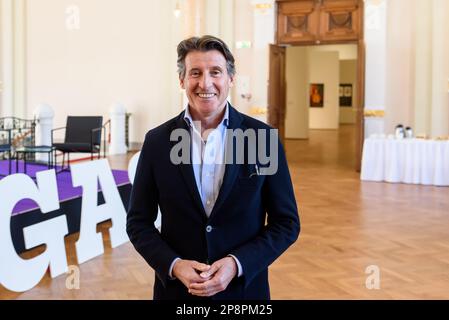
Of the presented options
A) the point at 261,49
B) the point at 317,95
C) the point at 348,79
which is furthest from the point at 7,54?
the point at 348,79

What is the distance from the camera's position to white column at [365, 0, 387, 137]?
37.9 feet

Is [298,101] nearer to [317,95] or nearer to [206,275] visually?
[317,95]

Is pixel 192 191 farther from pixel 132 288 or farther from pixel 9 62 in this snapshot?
pixel 9 62

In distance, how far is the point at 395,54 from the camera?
39.2ft

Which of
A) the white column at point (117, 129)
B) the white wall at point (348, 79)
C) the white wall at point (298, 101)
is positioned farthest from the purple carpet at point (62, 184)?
the white wall at point (348, 79)

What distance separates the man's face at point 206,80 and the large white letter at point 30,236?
108 inches

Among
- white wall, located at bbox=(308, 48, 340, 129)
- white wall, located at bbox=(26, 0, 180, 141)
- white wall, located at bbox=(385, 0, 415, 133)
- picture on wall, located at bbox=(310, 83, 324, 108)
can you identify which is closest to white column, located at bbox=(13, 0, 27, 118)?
white wall, located at bbox=(26, 0, 180, 141)

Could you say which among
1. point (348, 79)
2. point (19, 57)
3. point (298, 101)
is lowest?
point (298, 101)

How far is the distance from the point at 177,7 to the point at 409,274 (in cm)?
997

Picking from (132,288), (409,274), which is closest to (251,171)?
(132,288)

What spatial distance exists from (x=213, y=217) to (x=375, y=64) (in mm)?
10758

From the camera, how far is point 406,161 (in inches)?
383

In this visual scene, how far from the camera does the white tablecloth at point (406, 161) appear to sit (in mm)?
9430

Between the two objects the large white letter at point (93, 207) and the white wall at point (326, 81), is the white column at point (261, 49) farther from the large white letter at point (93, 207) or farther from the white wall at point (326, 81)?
the white wall at point (326, 81)
